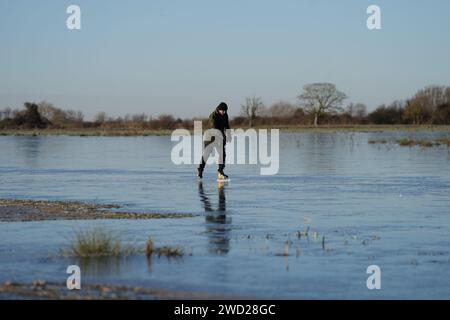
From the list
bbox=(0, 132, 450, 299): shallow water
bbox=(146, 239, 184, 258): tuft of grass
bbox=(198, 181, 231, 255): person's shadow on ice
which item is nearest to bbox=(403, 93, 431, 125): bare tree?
bbox=(0, 132, 450, 299): shallow water

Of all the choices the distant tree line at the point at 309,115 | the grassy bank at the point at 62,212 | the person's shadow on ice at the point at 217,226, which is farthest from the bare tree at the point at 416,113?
the grassy bank at the point at 62,212

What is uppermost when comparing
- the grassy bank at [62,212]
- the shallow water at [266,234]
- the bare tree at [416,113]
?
the bare tree at [416,113]

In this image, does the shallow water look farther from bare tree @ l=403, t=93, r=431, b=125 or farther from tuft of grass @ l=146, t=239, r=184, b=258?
bare tree @ l=403, t=93, r=431, b=125

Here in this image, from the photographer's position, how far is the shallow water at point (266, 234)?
8453 mm

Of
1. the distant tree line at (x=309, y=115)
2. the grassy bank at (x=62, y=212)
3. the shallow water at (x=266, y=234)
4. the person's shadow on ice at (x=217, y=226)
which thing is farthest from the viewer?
the distant tree line at (x=309, y=115)

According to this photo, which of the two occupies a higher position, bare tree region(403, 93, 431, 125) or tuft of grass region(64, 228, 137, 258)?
bare tree region(403, 93, 431, 125)

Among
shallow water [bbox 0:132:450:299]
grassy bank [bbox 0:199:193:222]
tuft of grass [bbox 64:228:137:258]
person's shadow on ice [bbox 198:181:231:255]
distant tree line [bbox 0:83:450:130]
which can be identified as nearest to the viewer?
shallow water [bbox 0:132:450:299]

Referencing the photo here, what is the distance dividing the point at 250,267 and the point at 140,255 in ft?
4.88

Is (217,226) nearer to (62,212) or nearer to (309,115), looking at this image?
(62,212)

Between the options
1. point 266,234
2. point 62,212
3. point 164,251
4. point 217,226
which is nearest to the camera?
point 164,251

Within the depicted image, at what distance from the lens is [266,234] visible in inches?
461

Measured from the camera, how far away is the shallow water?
845 cm

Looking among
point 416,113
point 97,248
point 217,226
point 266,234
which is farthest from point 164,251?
point 416,113

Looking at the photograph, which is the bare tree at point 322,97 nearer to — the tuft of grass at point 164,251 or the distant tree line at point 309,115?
the distant tree line at point 309,115
